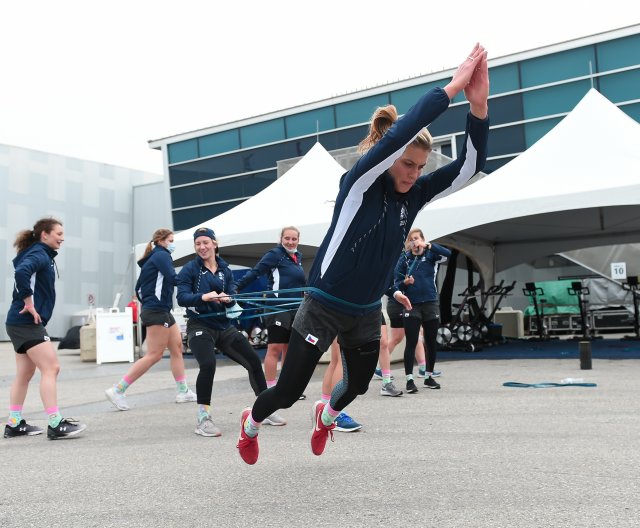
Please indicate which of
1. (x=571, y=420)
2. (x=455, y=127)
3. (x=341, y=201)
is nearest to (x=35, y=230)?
(x=341, y=201)

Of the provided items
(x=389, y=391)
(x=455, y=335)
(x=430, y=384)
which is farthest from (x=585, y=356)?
(x=455, y=335)

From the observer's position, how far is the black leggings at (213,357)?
539 cm

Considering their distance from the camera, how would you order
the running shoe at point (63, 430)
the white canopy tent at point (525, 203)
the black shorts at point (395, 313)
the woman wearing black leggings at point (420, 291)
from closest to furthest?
the running shoe at point (63, 430) → the woman wearing black leggings at point (420, 291) → the black shorts at point (395, 313) → the white canopy tent at point (525, 203)

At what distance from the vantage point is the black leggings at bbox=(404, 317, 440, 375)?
750 centimetres

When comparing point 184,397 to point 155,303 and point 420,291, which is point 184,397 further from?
point 420,291

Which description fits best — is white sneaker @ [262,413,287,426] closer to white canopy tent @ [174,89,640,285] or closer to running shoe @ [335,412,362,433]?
running shoe @ [335,412,362,433]

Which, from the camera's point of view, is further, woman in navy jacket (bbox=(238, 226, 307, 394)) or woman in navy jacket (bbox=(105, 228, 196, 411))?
woman in navy jacket (bbox=(238, 226, 307, 394))

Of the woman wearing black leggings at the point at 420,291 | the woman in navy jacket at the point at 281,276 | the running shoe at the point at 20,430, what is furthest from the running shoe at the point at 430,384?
the running shoe at the point at 20,430

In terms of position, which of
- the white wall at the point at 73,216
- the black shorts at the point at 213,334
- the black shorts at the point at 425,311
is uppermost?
the white wall at the point at 73,216

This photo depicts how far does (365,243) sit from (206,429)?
2.77 m

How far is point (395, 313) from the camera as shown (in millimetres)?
7973

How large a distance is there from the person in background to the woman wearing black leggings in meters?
3.71

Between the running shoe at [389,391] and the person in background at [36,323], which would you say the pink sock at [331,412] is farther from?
the running shoe at [389,391]

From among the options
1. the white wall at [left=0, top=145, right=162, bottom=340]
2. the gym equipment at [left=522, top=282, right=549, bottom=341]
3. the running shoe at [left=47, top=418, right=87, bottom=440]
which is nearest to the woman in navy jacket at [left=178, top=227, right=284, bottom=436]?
the running shoe at [left=47, top=418, right=87, bottom=440]
